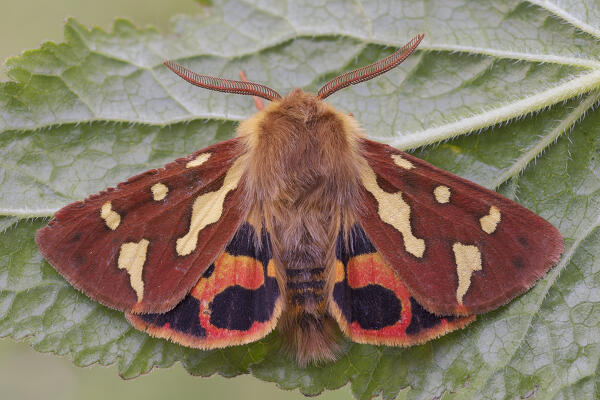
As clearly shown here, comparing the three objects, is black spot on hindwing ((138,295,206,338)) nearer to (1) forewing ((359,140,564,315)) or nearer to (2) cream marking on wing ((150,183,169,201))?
(2) cream marking on wing ((150,183,169,201))

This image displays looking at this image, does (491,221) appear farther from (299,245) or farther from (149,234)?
(149,234)

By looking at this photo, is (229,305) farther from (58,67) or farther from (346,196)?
(58,67)

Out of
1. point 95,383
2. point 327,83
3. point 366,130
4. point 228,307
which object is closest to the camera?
→ point 228,307

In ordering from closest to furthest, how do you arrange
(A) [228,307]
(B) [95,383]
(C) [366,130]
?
(A) [228,307] < (C) [366,130] < (B) [95,383]

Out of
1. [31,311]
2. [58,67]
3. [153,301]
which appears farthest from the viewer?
[58,67]

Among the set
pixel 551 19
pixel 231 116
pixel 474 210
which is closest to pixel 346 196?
pixel 474 210

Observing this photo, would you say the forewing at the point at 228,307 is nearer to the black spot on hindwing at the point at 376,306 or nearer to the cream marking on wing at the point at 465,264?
the black spot on hindwing at the point at 376,306

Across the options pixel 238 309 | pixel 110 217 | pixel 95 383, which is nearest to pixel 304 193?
pixel 238 309

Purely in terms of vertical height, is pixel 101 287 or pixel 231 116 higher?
pixel 231 116
